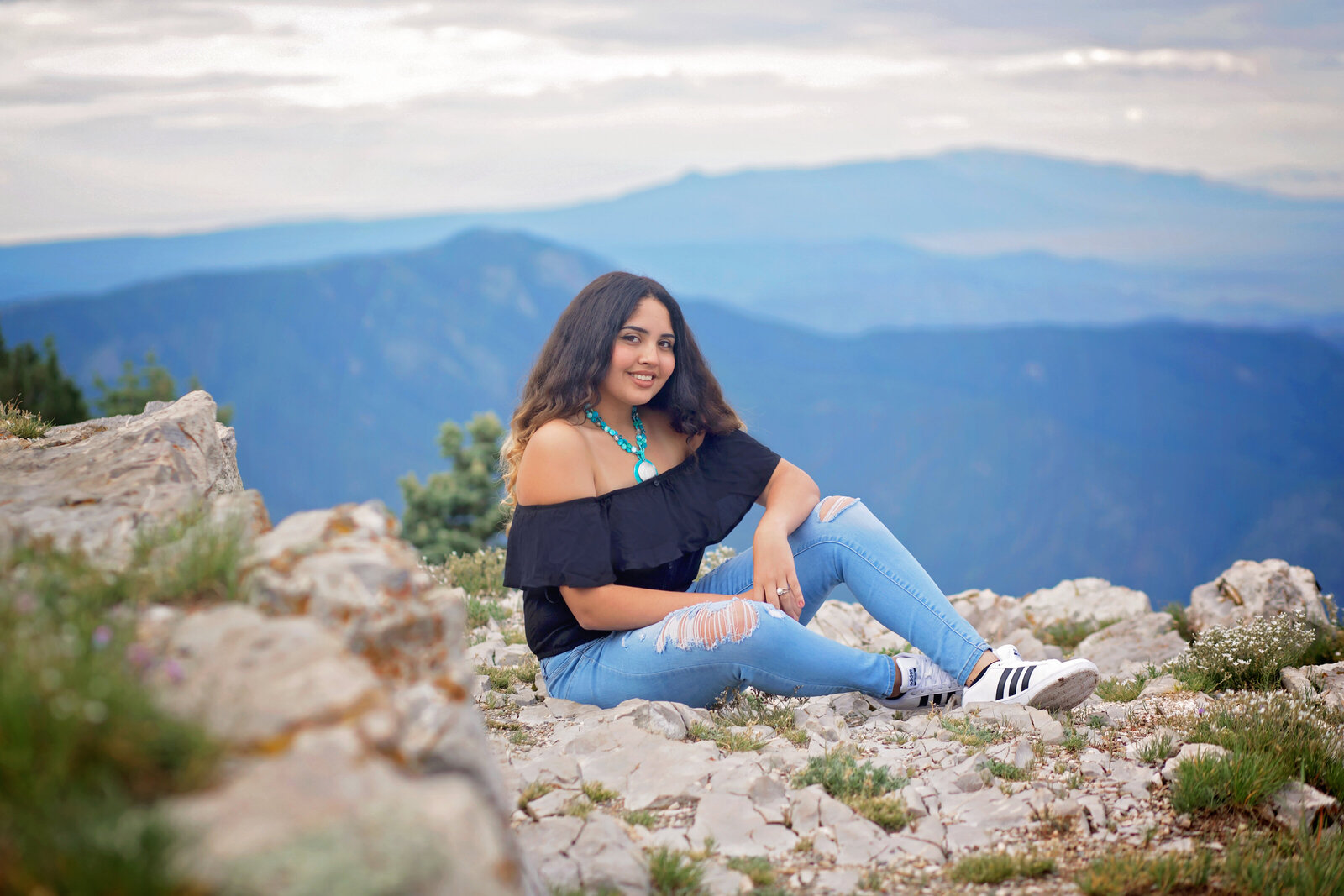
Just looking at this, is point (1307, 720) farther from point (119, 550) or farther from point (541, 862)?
point (119, 550)

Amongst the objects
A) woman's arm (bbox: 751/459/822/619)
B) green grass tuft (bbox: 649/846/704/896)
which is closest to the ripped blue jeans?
woman's arm (bbox: 751/459/822/619)

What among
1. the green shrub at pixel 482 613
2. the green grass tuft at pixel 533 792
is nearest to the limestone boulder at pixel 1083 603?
the green shrub at pixel 482 613

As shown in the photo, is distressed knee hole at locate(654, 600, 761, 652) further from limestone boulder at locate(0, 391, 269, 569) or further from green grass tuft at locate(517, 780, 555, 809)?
limestone boulder at locate(0, 391, 269, 569)

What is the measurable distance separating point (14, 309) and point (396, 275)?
68.4 ft

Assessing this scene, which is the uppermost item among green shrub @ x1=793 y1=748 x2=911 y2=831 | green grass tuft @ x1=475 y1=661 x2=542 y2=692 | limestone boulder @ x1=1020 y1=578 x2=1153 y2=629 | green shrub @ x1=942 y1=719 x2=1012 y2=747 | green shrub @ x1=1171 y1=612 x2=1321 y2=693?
green shrub @ x1=793 y1=748 x2=911 y2=831

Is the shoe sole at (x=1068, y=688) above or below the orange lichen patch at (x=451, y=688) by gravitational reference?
below

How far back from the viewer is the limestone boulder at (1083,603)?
324 inches

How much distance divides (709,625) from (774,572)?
0.56 m

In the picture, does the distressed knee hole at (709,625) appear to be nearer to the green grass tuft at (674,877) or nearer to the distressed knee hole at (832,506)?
the distressed knee hole at (832,506)

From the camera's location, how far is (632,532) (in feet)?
14.2

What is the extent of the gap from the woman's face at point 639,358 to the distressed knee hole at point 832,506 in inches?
41.9

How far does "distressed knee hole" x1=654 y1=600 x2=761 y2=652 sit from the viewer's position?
399 cm

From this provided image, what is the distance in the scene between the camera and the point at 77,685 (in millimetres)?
1561

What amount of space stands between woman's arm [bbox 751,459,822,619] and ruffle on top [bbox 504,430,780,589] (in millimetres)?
154
